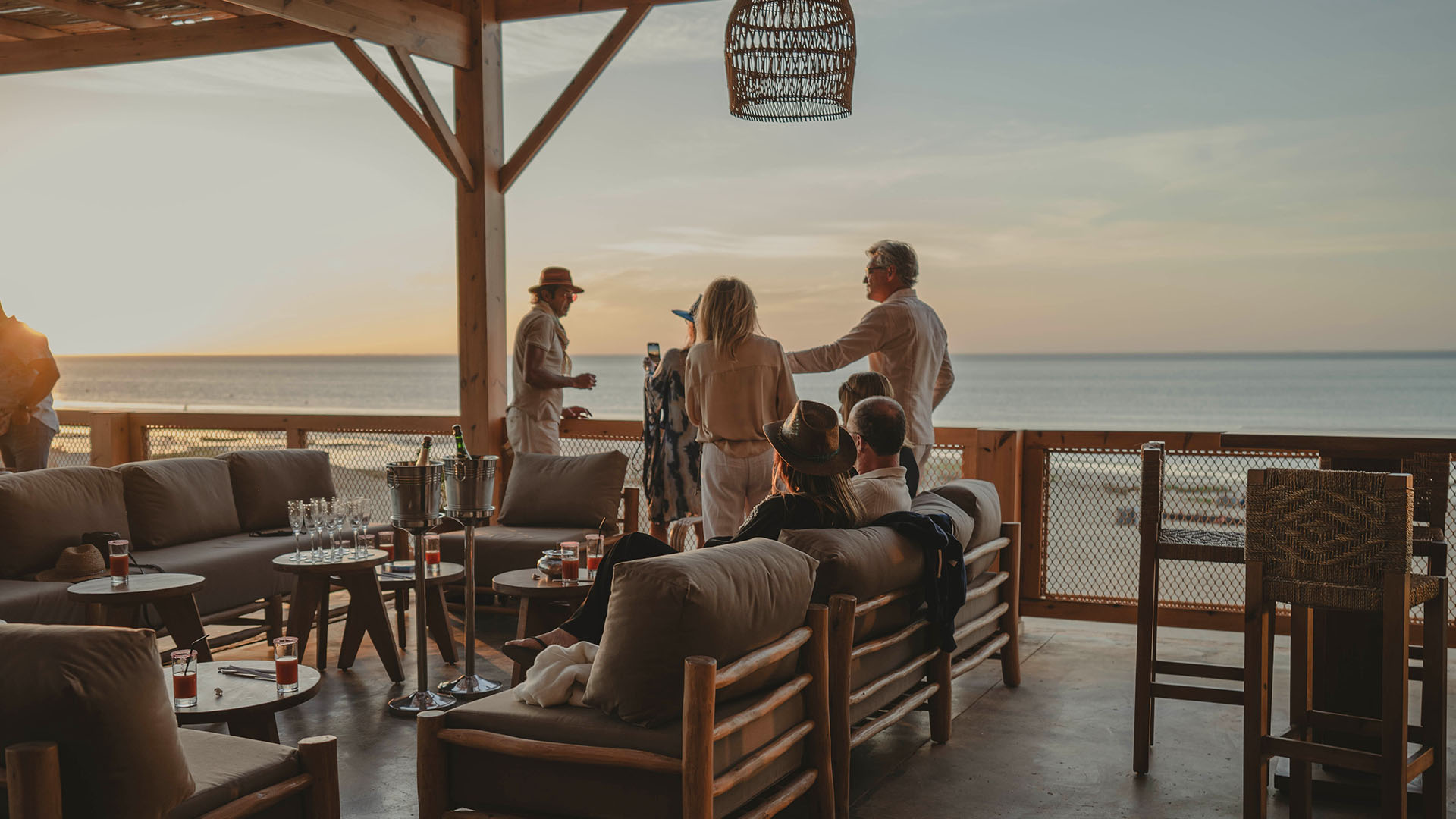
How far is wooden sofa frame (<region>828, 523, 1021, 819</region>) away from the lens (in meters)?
3.18

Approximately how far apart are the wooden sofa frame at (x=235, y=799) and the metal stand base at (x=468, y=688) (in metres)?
1.95

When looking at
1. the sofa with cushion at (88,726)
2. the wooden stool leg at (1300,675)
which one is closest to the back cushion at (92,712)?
the sofa with cushion at (88,726)

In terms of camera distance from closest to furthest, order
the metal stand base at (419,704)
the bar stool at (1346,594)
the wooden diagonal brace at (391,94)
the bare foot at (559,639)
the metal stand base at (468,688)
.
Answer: the bar stool at (1346,594), the bare foot at (559,639), the metal stand base at (419,704), the metal stand base at (468,688), the wooden diagonal brace at (391,94)

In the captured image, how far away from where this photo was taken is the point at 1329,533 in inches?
119

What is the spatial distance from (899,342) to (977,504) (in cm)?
91

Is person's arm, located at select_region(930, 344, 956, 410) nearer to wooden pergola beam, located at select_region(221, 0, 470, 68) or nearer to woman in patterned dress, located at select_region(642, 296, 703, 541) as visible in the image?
woman in patterned dress, located at select_region(642, 296, 703, 541)

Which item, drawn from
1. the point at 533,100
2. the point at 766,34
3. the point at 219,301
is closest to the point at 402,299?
the point at 219,301

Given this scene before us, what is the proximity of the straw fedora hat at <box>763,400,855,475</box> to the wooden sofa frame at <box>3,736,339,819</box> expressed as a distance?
1.61 meters

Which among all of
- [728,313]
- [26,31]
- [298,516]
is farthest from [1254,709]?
[26,31]

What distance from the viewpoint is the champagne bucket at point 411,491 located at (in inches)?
154

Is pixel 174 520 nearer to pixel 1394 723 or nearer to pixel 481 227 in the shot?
pixel 481 227

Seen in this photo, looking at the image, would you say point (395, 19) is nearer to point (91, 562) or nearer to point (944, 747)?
point (91, 562)

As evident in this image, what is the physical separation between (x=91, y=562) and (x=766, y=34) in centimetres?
367

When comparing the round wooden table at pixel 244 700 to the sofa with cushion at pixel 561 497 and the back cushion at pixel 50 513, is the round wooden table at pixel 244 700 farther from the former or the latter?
the sofa with cushion at pixel 561 497
